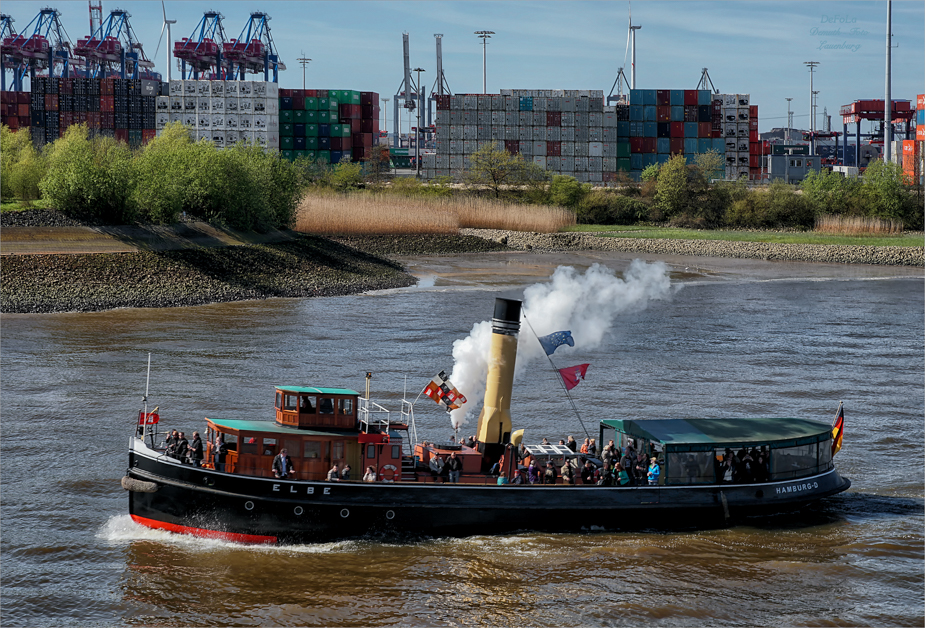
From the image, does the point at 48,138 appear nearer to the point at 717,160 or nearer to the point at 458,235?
the point at 458,235

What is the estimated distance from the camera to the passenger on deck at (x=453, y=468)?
25.3m

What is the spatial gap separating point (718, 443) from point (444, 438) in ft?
34.9

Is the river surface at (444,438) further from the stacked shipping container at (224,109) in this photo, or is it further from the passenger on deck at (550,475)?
the stacked shipping container at (224,109)

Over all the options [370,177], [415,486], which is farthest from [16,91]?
[415,486]

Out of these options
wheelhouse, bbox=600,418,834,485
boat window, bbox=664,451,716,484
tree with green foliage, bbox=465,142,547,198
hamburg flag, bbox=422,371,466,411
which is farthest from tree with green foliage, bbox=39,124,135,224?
tree with green foliage, bbox=465,142,547,198

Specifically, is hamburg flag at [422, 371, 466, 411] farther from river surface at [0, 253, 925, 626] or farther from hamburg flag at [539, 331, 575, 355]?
river surface at [0, 253, 925, 626]

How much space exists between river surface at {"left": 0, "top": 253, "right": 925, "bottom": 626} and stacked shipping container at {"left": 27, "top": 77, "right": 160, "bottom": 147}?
4782 inches

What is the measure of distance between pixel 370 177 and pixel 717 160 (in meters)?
57.5

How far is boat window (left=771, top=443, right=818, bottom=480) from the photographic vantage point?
26891mm

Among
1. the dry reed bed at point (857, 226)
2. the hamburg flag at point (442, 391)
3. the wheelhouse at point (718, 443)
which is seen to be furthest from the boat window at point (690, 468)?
the dry reed bed at point (857, 226)

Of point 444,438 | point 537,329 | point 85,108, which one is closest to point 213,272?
point 444,438

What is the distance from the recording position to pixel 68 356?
45.6m

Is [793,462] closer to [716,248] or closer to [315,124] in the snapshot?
[716,248]

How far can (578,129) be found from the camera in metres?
170
